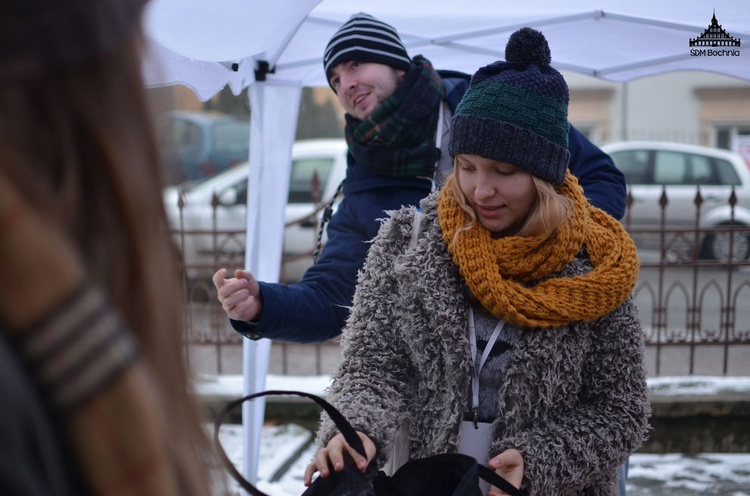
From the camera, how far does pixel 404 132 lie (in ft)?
7.93

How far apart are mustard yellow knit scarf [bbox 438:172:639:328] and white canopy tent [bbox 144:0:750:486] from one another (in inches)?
52.5

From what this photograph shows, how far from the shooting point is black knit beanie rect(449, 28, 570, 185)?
1720 millimetres

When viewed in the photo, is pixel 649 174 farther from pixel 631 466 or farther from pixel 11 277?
pixel 11 277

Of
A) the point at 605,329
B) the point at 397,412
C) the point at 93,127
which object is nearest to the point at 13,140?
the point at 93,127

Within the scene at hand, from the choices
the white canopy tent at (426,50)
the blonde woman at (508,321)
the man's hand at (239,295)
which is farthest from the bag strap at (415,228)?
the white canopy tent at (426,50)

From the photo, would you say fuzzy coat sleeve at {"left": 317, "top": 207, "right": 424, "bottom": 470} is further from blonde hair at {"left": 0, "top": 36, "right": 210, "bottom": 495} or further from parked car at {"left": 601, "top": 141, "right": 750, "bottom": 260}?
parked car at {"left": 601, "top": 141, "right": 750, "bottom": 260}

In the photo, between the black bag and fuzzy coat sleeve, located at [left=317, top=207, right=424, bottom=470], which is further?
fuzzy coat sleeve, located at [left=317, top=207, right=424, bottom=470]

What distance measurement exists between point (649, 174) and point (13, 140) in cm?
1079

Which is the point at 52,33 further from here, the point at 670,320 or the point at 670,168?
the point at 670,168

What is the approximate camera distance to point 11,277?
0.55m

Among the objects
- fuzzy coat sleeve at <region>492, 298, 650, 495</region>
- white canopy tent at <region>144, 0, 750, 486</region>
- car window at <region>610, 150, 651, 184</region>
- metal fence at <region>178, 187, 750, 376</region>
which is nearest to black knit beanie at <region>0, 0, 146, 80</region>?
fuzzy coat sleeve at <region>492, 298, 650, 495</region>

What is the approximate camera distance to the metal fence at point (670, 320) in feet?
16.9

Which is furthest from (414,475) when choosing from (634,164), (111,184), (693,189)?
(634,164)

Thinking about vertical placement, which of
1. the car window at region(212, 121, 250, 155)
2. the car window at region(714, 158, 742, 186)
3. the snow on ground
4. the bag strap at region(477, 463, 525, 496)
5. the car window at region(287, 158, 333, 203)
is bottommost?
the snow on ground
